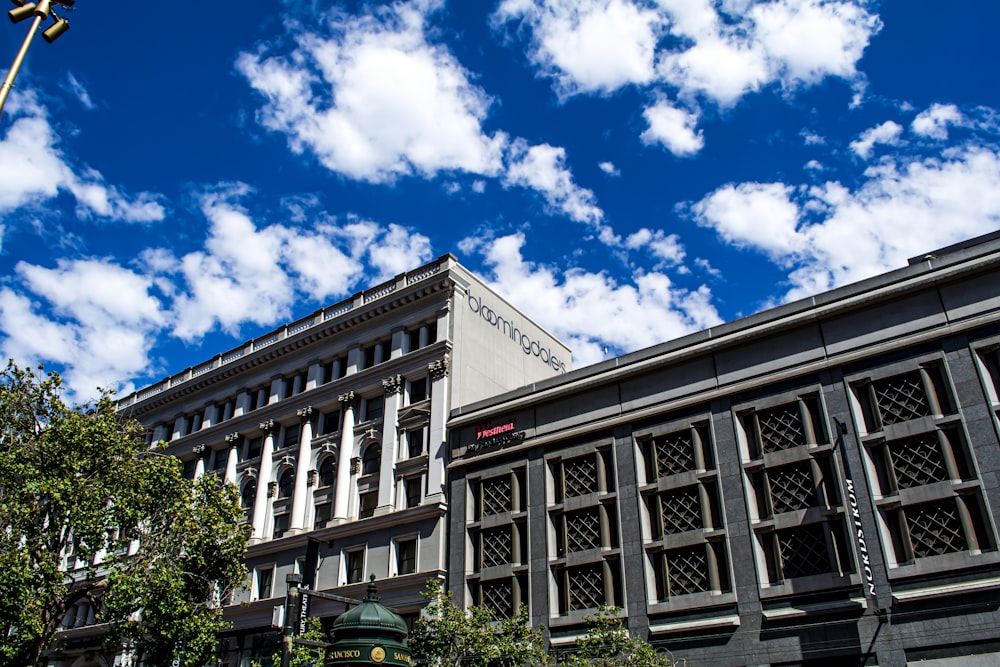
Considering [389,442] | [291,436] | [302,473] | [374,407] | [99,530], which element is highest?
[374,407]

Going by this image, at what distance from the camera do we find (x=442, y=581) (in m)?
38.3

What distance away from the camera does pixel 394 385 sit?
45.6 metres

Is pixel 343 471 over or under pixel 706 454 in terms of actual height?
over

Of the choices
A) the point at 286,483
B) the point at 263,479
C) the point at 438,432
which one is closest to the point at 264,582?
the point at 286,483

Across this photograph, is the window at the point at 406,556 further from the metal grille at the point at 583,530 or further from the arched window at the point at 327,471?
the metal grille at the point at 583,530

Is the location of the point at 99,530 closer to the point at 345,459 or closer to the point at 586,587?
the point at 345,459

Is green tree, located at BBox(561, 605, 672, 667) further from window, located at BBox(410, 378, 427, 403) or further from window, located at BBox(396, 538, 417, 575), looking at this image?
window, located at BBox(410, 378, 427, 403)

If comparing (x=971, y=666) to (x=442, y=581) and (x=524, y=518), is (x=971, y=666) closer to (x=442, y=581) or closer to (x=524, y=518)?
(x=524, y=518)

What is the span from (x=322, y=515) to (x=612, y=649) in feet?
74.4

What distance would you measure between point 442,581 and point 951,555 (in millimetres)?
21465

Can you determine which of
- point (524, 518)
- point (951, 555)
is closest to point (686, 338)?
point (524, 518)

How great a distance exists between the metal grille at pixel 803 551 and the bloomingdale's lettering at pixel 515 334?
22.7 metres

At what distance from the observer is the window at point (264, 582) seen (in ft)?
149

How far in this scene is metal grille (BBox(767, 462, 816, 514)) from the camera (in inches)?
1187
